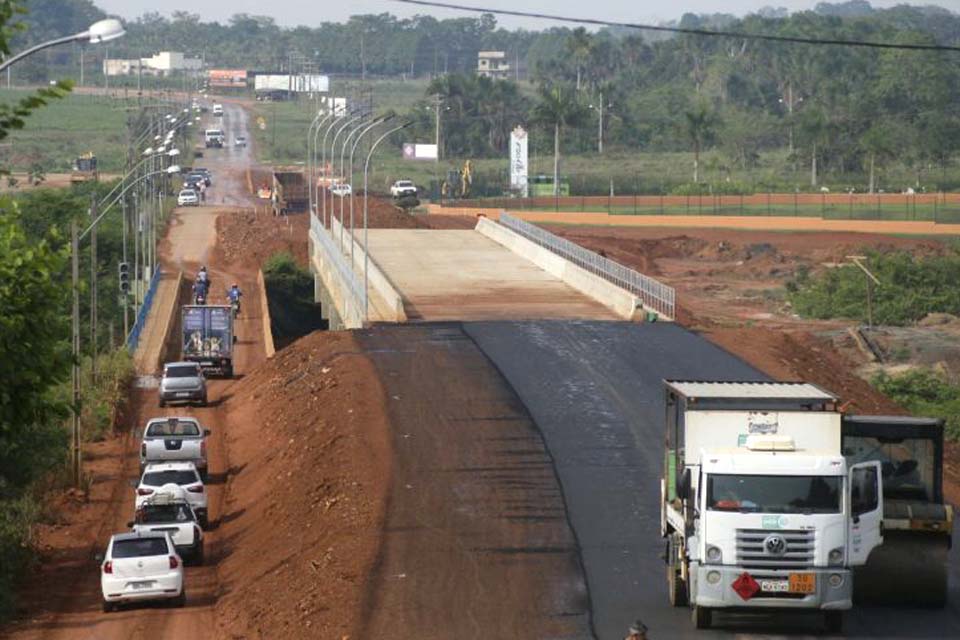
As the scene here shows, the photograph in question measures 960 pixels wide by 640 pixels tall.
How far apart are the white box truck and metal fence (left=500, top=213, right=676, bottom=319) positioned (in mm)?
38541

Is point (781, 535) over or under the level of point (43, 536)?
over

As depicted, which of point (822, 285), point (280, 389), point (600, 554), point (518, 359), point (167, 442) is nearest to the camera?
point (600, 554)

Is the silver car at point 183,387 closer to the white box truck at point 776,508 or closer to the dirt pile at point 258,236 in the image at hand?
the white box truck at point 776,508

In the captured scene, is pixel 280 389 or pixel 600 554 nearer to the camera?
pixel 600 554

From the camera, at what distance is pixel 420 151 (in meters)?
191

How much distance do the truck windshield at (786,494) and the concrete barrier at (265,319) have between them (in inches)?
1996

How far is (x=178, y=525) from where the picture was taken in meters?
35.3

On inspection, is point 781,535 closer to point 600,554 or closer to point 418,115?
point 600,554

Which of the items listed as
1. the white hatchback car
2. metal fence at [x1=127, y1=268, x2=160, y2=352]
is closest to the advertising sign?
metal fence at [x1=127, y1=268, x2=160, y2=352]

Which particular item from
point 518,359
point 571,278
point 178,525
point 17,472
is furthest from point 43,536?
point 571,278

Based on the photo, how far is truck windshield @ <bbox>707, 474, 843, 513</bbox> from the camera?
842 inches

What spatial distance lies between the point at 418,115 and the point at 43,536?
15117 cm

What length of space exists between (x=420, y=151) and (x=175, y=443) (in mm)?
147229

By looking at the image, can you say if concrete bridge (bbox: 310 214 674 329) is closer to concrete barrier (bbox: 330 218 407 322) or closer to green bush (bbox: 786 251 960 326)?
concrete barrier (bbox: 330 218 407 322)
